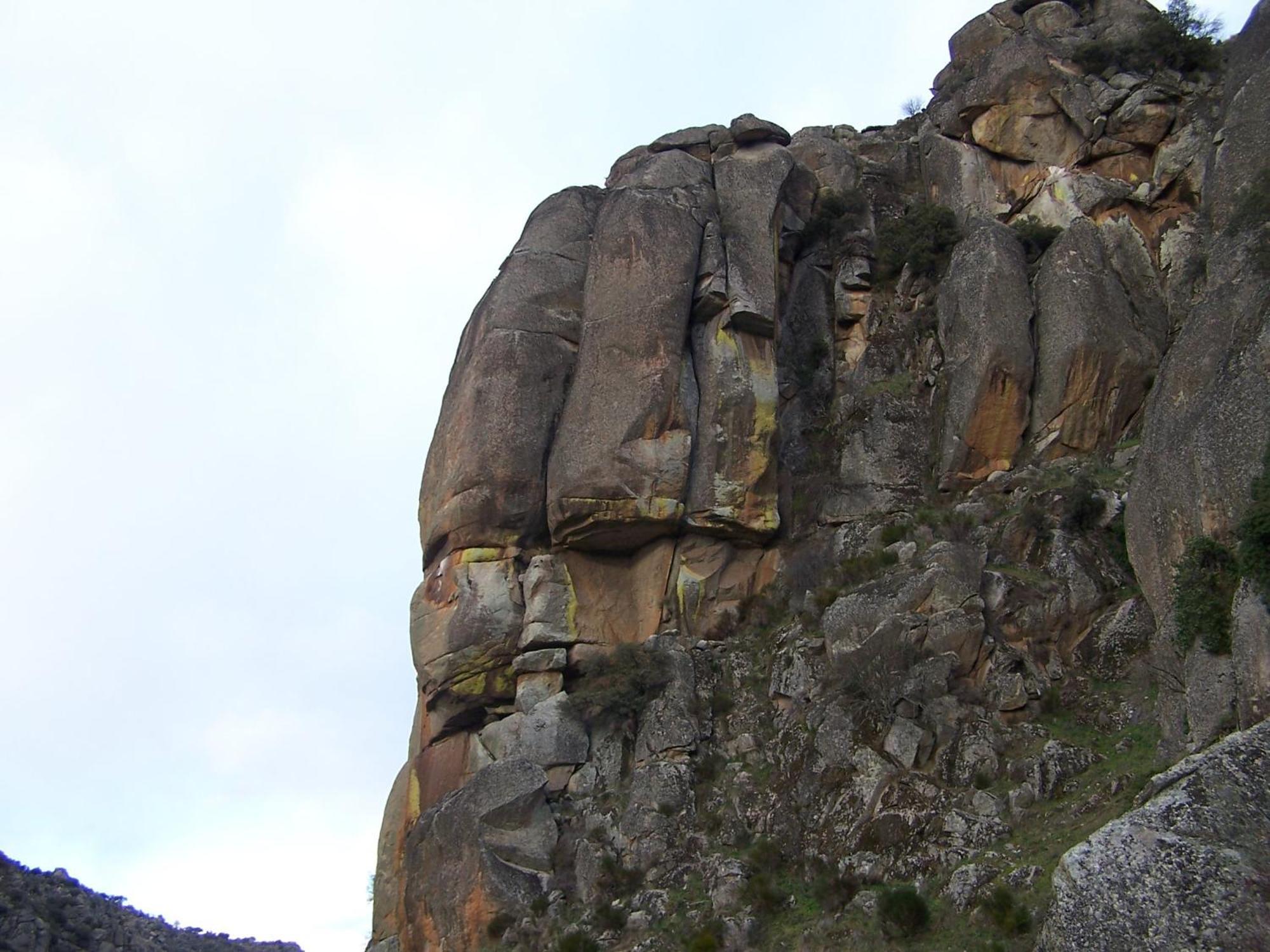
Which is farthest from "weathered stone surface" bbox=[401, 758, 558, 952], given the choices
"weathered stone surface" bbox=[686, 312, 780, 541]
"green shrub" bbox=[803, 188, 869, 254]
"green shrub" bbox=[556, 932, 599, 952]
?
"green shrub" bbox=[803, 188, 869, 254]

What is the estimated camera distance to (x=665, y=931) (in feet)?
85.3

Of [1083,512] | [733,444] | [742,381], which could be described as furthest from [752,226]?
[1083,512]

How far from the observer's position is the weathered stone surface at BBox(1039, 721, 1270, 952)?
1628 cm

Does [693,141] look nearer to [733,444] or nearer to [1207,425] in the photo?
[733,444]

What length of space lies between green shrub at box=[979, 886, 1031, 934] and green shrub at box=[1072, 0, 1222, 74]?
84.1 ft

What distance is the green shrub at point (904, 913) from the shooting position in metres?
22.2

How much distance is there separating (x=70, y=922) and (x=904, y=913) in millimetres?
26911

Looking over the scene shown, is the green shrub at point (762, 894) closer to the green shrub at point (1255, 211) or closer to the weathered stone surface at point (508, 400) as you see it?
the weathered stone surface at point (508, 400)

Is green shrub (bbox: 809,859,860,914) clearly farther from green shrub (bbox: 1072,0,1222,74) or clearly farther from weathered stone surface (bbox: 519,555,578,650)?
green shrub (bbox: 1072,0,1222,74)

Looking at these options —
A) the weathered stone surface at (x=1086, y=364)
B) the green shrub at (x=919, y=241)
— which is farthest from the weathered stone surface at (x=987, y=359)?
the green shrub at (x=919, y=241)

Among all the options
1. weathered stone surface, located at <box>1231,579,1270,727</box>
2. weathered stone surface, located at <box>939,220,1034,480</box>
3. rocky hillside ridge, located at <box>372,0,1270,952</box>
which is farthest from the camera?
weathered stone surface, located at <box>939,220,1034,480</box>

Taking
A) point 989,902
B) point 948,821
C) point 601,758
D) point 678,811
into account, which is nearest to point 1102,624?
point 948,821

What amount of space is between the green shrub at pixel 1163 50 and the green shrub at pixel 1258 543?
21.7 m

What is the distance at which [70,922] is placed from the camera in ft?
127
